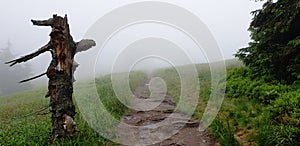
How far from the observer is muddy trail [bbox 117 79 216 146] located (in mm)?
7605

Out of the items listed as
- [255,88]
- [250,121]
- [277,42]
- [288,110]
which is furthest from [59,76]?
[277,42]

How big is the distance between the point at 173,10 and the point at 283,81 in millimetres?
5101

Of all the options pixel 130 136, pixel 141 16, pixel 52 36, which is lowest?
pixel 130 136

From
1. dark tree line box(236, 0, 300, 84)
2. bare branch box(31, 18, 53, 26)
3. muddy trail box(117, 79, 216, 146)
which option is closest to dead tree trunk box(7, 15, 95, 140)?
bare branch box(31, 18, 53, 26)

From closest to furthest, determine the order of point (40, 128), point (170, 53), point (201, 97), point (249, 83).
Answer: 1. point (40, 128)
2. point (249, 83)
3. point (201, 97)
4. point (170, 53)

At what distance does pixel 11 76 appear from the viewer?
67.4m

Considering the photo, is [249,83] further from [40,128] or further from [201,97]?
[40,128]

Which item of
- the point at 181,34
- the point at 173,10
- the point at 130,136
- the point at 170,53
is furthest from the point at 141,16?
the point at 170,53

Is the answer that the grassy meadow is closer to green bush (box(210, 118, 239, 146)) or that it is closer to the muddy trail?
green bush (box(210, 118, 239, 146))

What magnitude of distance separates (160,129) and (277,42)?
6.39 m

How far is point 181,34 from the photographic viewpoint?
38.6ft

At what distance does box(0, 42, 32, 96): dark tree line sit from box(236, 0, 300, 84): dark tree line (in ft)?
207

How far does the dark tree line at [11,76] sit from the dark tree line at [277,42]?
6323 centimetres

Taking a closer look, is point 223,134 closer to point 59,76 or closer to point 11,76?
point 59,76
